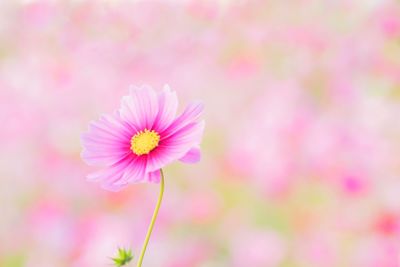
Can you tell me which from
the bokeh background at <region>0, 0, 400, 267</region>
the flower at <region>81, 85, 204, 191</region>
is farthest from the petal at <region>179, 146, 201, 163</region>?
the bokeh background at <region>0, 0, 400, 267</region>

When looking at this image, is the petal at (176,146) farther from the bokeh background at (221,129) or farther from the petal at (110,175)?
the bokeh background at (221,129)

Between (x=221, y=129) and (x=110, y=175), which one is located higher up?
(x=221, y=129)

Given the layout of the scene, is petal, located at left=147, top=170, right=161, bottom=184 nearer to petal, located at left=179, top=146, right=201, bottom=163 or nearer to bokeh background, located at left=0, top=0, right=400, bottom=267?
petal, located at left=179, top=146, right=201, bottom=163

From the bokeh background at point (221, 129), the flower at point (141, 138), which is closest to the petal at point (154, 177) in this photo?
the flower at point (141, 138)

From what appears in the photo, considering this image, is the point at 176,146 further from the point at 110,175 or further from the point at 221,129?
the point at 221,129

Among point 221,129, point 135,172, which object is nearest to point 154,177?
point 135,172

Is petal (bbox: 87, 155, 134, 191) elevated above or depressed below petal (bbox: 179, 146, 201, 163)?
below

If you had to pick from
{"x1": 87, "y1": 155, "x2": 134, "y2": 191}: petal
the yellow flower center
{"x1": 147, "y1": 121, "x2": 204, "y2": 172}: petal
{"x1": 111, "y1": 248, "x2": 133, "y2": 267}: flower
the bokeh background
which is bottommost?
{"x1": 111, "y1": 248, "x2": 133, "y2": 267}: flower
